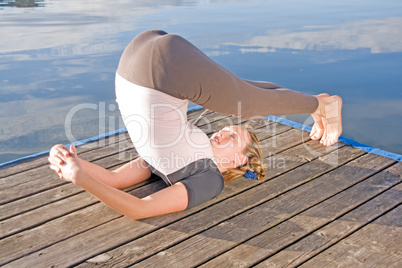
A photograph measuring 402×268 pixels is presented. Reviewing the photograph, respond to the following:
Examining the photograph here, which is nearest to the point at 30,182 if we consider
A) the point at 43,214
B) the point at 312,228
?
the point at 43,214

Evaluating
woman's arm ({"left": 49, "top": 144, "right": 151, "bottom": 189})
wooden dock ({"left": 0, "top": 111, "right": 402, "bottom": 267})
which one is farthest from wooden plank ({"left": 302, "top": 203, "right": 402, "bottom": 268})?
woman's arm ({"left": 49, "top": 144, "right": 151, "bottom": 189})

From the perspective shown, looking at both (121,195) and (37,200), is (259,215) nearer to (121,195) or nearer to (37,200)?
(121,195)

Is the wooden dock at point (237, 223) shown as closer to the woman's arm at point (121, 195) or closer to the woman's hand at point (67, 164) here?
the woman's arm at point (121, 195)

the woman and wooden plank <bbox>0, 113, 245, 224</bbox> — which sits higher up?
the woman

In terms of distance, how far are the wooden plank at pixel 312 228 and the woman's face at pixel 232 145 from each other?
513 millimetres

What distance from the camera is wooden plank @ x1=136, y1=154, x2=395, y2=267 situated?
181cm

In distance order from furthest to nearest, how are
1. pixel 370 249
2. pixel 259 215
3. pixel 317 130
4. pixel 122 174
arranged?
pixel 317 130 → pixel 122 174 → pixel 259 215 → pixel 370 249

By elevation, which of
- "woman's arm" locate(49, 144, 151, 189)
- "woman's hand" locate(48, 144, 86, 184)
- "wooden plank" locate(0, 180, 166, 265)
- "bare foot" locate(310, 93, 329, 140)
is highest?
"woman's hand" locate(48, 144, 86, 184)

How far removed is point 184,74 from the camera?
1993mm

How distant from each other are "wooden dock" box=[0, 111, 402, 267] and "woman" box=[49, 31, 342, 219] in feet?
0.33

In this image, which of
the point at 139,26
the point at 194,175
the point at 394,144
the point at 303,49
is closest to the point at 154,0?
the point at 139,26

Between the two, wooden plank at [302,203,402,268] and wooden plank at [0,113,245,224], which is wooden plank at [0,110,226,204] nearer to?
wooden plank at [0,113,245,224]

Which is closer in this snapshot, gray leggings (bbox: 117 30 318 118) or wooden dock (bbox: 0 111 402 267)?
wooden dock (bbox: 0 111 402 267)

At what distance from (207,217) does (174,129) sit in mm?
469
